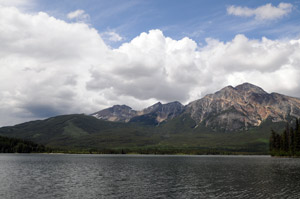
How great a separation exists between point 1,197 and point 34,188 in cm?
1197

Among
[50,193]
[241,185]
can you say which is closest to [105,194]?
[50,193]

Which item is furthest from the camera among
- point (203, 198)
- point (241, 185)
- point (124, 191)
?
point (241, 185)

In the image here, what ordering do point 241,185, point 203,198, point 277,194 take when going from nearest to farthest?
1. point 203,198
2. point 277,194
3. point 241,185

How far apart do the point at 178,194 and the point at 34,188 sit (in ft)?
121

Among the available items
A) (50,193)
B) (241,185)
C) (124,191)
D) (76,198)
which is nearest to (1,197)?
(50,193)

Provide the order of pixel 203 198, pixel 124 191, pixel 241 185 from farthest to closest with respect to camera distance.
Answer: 1. pixel 241 185
2. pixel 124 191
3. pixel 203 198

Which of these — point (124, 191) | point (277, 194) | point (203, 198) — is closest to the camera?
point (203, 198)

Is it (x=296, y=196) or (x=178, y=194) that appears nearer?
(x=296, y=196)

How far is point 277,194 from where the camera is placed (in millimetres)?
61750

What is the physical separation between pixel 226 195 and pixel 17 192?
48.4 m

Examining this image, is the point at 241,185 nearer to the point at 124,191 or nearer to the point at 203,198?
the point at 203,198

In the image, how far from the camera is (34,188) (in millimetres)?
70375

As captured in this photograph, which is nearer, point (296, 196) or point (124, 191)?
point (296, 196)

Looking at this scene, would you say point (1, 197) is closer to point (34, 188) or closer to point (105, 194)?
point (34, 188)
